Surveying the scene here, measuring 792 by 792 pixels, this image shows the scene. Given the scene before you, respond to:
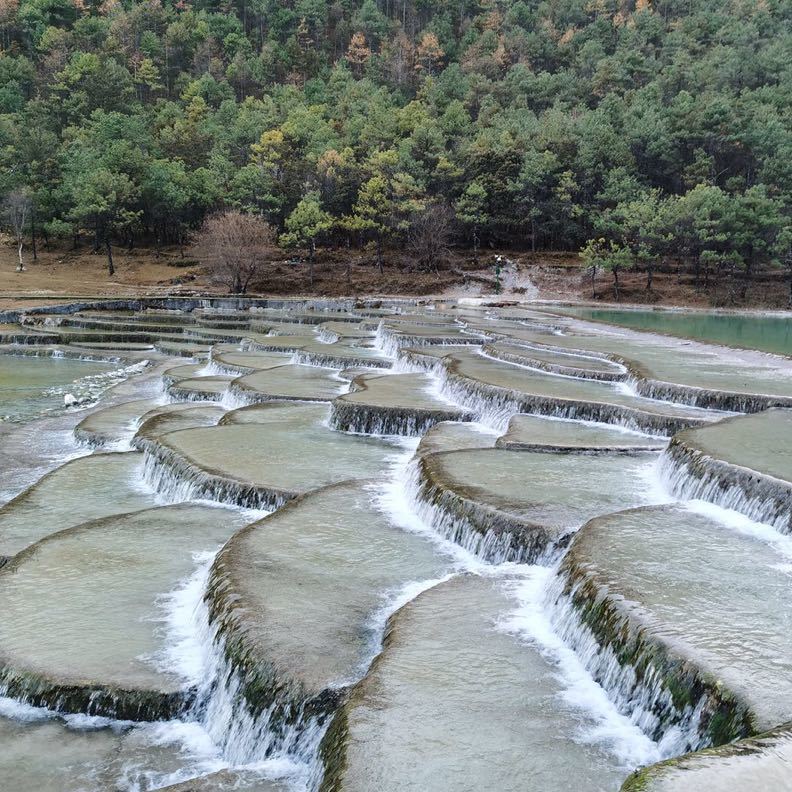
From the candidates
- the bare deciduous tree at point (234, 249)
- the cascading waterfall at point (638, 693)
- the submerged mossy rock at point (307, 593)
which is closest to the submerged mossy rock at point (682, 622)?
the cascading waterfall at point (638, 693)

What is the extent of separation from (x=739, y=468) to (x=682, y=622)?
3784mm

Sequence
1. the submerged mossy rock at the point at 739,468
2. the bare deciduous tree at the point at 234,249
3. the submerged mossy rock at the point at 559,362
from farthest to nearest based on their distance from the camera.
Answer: the bare deciduous tree at the point at 234,249
the submerged mossy rock at the point at 559,362
the submerged mossy rock at the point at 739,468

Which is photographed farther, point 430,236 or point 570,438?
point 430,236

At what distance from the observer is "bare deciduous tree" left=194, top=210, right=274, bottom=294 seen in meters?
46.9

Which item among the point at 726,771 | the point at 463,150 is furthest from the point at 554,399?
the point at 463,150

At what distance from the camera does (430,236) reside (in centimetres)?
5412

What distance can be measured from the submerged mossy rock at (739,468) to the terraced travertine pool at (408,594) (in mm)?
33

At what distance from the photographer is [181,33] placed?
102938 millimetres

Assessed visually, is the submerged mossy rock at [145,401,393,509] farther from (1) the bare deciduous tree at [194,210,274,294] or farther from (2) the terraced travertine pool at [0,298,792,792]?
(1) the bare deciduous tree at [194,210,274,294]

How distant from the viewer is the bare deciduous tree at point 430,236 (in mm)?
54156

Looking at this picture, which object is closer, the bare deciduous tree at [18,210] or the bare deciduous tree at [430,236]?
the bare deciduous tree at [430,236]

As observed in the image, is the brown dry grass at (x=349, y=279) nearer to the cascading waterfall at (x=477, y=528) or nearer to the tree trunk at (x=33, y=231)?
the tree trunk at (x=33, y=231)

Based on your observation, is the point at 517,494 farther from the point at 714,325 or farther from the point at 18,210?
the point at 18,210

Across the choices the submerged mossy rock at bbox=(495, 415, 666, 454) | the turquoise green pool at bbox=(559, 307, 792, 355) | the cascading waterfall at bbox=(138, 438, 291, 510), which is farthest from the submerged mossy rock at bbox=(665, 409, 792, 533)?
the turquoise green pool at bbox=(559, 307, 792, 355)
